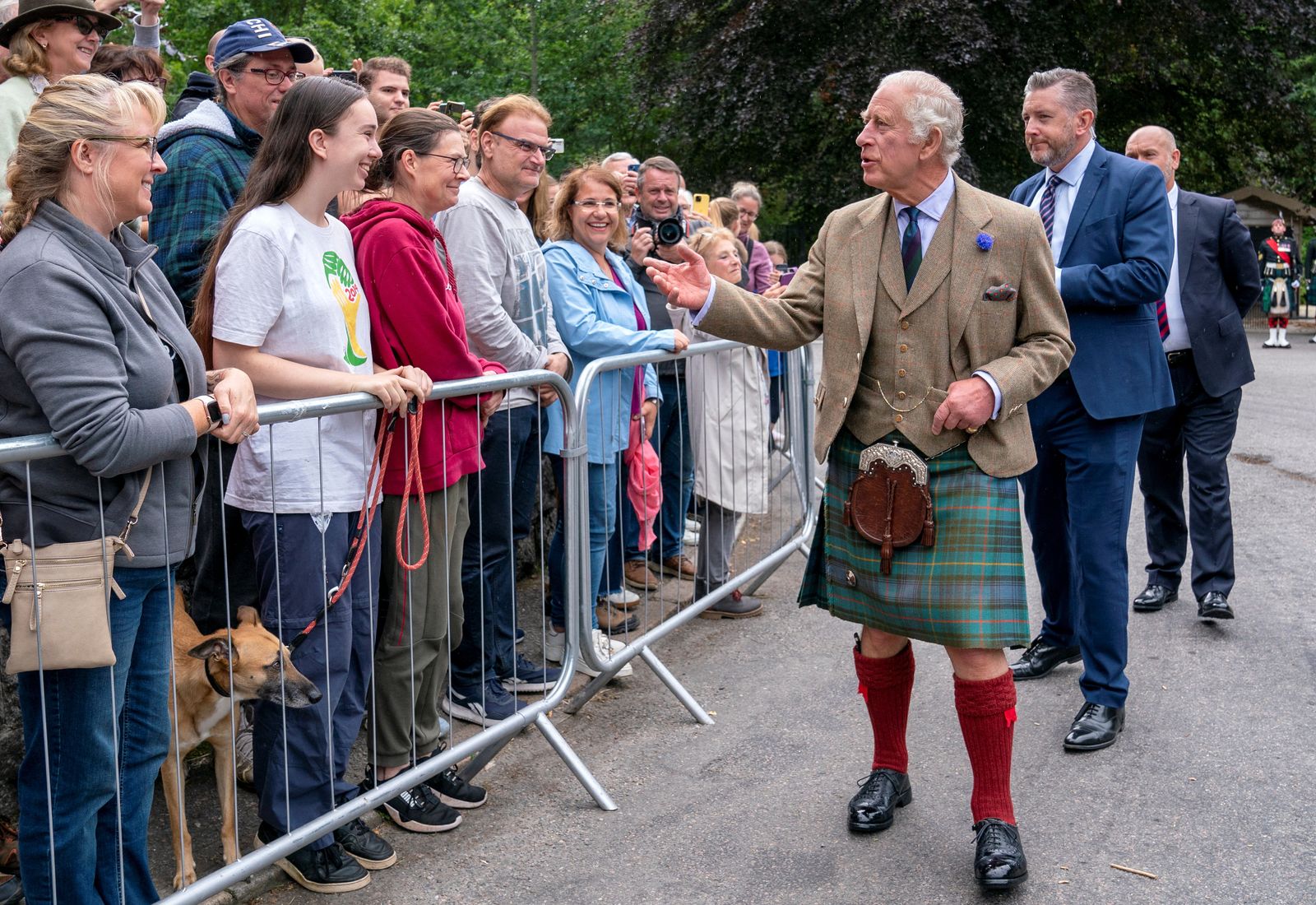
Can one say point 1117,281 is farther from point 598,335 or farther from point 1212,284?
point 598,335

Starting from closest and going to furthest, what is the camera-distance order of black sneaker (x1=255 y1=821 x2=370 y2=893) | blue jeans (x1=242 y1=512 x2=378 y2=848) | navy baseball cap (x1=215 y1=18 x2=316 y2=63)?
blue jeans (x1=242 y1=512 x2=378 y2=848), black sneaker (x1=255 y1=821 x2=370 y2=893), navy baseball cap (x1=215 y1=18 x2=316 y2=63)

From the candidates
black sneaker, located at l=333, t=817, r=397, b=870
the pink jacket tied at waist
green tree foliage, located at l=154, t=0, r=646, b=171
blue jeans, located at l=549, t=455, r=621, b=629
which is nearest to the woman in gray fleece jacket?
black sneaker, located at l=333, t=817, r=397, b=870

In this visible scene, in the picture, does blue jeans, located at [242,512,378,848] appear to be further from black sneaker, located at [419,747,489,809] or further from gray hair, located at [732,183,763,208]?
gray hair, located at [732,183,763,208]

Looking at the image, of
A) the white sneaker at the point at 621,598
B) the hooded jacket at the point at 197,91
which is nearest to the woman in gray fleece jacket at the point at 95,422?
the hooded jacket at the point at 197,91

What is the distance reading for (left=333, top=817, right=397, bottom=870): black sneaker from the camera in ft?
12.8

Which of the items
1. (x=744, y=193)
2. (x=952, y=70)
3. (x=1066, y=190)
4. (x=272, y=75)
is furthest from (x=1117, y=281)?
(x=952, y=70)

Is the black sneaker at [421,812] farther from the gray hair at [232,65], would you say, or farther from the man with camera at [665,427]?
the gray hair at [232,65]

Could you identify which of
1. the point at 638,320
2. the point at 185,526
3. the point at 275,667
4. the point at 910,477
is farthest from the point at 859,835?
the point at 638,320

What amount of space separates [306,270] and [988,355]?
6.30 feet

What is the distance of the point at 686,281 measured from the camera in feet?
13.3

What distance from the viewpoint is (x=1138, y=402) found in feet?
16.3

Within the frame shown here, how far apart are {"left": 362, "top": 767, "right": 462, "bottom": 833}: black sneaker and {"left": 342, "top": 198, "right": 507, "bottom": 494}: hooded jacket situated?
0.96m

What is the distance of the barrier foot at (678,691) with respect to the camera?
16.9ft

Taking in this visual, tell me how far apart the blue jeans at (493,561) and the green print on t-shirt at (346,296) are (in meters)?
1.05
